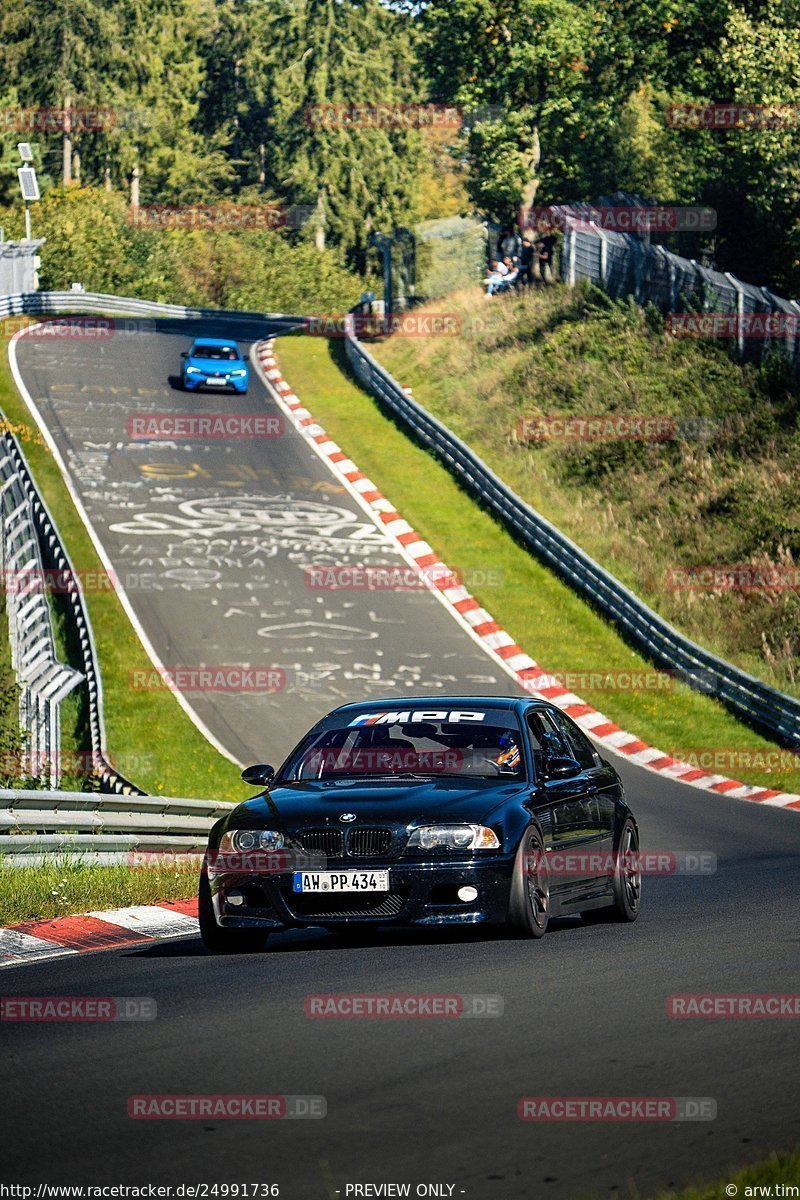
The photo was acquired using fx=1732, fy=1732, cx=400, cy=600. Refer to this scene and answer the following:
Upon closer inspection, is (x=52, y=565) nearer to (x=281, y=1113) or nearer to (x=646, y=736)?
(x=646, y=736)

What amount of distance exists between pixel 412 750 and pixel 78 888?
268cm

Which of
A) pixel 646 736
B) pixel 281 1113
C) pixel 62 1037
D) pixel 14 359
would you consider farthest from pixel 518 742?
pixel 14 359

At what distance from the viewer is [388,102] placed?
10350 cm

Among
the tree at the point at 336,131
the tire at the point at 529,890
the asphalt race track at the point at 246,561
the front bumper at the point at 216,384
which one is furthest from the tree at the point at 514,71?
the tire at the point at 529,890

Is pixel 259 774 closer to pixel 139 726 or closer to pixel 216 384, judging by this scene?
pixel 139 726

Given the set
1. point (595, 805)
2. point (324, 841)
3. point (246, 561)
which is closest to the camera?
point (324, 841)

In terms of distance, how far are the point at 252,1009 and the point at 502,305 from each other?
43.7 m

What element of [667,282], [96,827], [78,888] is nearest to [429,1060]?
[78,888]

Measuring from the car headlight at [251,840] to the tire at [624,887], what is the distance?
2451mm

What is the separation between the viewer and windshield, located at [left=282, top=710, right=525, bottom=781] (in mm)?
10484

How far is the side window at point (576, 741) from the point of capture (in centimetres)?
1151

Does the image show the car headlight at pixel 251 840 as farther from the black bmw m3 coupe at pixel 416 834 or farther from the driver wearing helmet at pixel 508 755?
the driver wearing helmet at pixel 508 755

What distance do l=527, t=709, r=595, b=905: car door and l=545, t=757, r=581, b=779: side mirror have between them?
1.5 inches

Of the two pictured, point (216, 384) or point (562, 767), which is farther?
point (216, 384)
